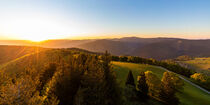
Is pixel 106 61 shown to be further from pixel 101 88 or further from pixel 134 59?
pixel 134 59

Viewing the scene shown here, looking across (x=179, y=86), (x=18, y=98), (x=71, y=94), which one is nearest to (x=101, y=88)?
(x=71, y=94)

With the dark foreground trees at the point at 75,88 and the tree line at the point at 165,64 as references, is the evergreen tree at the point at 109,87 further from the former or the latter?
the tree line at the point at 165,64

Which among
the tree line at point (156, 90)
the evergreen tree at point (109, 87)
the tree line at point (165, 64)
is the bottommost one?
the tree line at point (165, 64)

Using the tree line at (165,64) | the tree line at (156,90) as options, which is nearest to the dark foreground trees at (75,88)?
the tree line at (156,90)

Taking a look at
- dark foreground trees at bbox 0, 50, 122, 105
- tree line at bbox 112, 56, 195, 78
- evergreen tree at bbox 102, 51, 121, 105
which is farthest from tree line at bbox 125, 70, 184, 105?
tree line at bbox 112, 56, 195, 78

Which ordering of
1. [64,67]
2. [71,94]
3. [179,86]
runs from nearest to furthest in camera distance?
[71,94] < [64,67] < [179,86]

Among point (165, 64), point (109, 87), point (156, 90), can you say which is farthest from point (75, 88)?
point (165, 64)

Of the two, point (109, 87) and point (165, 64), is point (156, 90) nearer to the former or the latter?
point (109, 87)

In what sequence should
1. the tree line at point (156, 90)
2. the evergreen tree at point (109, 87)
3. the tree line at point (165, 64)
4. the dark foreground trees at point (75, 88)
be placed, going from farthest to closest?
the tree line at point (165, 64) → the tree line at point (156, 90) → the evergreen tree at point (109, 87) → the dark foreground trees at point (75, 88)

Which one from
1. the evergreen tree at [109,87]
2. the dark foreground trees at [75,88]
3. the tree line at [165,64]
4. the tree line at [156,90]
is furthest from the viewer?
the tree line at [165,64]

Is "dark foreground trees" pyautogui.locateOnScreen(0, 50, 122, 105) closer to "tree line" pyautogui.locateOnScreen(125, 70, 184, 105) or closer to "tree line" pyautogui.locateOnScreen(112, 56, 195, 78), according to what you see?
"tree line" pyautogui.locateOnScreen(125, 70, 184, 105)

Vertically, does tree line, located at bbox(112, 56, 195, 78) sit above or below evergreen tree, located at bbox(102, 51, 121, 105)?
below
